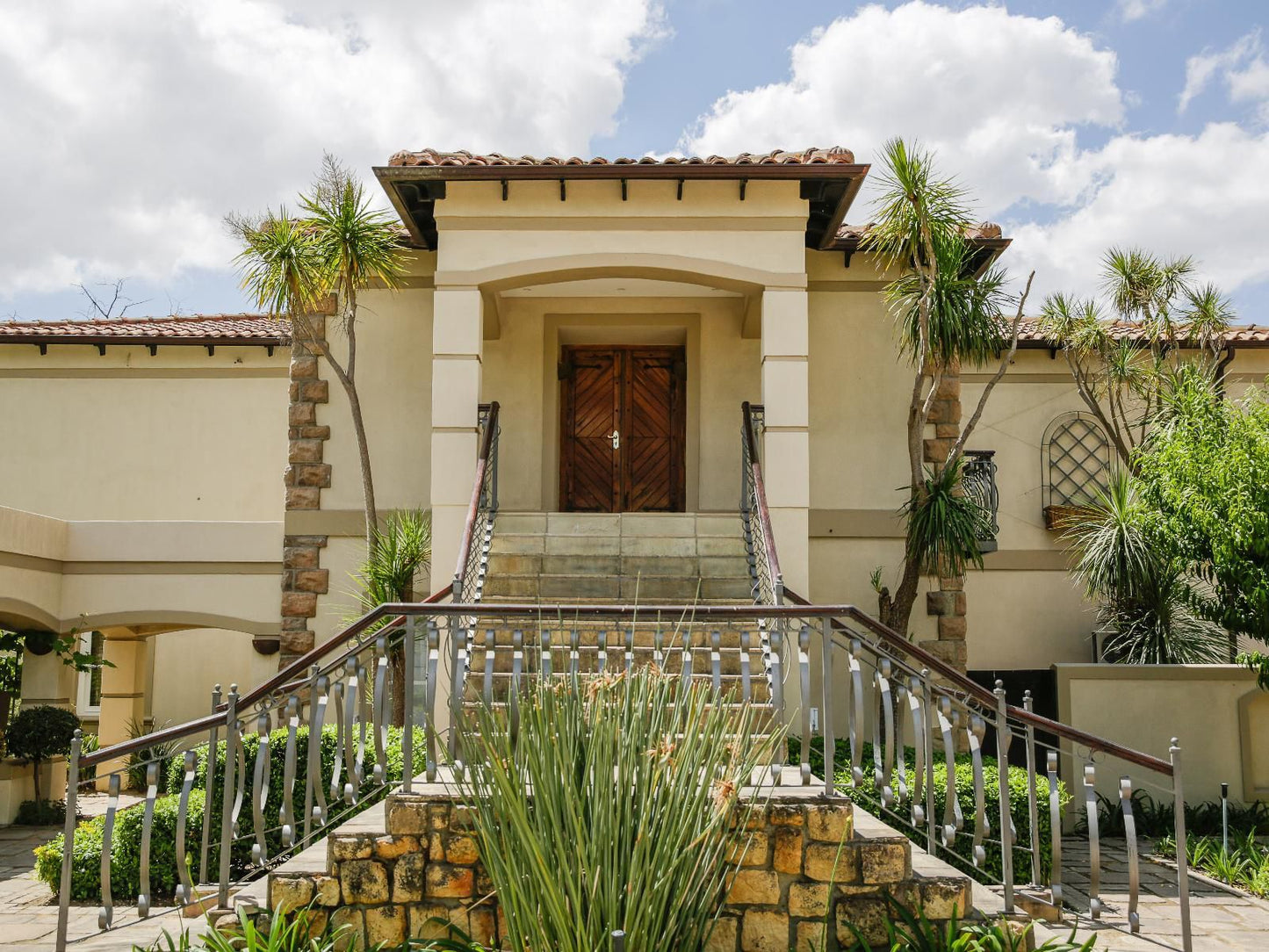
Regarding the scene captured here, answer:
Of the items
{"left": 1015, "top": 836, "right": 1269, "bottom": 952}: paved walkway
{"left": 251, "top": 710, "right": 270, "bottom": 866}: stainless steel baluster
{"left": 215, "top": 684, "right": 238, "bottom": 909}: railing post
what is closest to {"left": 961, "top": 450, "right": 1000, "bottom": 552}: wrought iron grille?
{"left": 1015, "top": 836, "right": 1269, "bottom": 952}: paved walkway

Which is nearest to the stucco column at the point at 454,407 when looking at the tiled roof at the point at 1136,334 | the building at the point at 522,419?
the building at the point at 522,419

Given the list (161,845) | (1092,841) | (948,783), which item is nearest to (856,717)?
(948,783)

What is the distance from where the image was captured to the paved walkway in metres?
5.60

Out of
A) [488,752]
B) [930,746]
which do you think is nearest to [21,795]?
[488,752]

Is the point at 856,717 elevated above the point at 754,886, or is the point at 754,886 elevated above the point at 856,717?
the point at 856,717

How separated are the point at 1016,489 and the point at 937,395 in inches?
148

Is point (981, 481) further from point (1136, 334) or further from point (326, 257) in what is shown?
point (326, 257)

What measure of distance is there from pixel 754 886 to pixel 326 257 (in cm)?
701

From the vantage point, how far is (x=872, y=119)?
1088 centimetres

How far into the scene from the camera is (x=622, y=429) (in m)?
12.0

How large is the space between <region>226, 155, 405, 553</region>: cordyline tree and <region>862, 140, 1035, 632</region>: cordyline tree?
15.2 feet

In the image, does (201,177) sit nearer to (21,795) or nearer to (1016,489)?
(21,795)

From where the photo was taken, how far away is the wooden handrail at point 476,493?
25.4 feet

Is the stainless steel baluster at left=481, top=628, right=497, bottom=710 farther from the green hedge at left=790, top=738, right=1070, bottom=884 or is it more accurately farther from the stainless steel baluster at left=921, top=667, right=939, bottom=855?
the green hedge at left=790, top=738, right=1070, bottom=884
